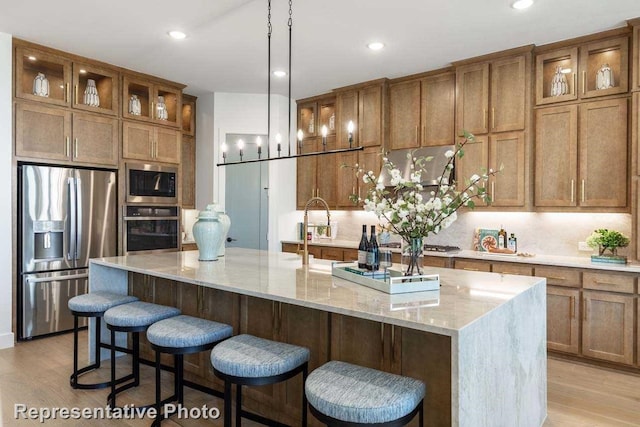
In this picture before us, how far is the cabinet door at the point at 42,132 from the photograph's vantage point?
396 centimetres

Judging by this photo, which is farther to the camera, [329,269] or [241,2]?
[241,2]

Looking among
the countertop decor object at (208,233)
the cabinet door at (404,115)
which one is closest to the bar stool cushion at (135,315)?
the countertop decor object at (208,233)

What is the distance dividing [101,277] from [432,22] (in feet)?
11.3

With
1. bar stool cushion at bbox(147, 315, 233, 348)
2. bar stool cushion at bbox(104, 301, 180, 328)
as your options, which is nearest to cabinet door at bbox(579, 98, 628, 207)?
bar stool cushion at bbox(147, 315, 233, 348)

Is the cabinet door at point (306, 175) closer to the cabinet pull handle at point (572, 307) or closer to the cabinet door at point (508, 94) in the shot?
the cabinet door at point (508, 94)

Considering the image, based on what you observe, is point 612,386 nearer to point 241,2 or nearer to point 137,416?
point 137,416

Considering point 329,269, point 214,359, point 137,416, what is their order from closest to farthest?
point 214,359 < point 137,416 < point 329,269

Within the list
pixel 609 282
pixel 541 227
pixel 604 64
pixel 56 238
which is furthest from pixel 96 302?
→ pixel 604 64

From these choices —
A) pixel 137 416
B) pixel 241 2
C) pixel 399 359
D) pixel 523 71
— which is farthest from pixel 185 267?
pixel 523 71

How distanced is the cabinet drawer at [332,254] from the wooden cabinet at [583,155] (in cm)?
222

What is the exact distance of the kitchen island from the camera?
5.22 feet

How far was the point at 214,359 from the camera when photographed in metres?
1.94

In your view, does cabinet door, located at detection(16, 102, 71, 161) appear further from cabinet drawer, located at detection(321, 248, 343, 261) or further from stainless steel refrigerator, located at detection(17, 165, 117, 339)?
cabinet drawer, located at detection(321, 248, 343, 261)

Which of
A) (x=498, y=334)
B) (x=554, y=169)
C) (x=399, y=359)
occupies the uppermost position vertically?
(x=554, y=169)
